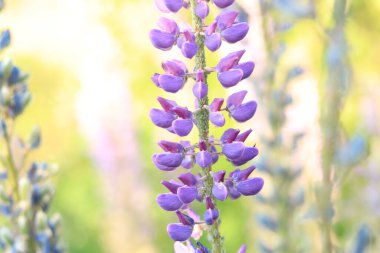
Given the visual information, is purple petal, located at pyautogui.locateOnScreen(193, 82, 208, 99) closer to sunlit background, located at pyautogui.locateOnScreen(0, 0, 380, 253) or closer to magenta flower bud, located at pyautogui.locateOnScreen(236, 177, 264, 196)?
magenta flower bud, located at pyautogui.locateOnScreen(236, 177, 264, 196)

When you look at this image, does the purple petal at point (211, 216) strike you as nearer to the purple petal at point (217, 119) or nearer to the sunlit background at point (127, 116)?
the purple petal at point (217, 119)

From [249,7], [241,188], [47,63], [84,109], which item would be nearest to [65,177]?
[84,109]

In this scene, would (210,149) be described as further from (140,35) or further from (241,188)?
(140,35)

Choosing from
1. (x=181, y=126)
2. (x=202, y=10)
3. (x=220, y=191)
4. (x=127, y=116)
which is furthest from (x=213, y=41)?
(x=127, y=116)

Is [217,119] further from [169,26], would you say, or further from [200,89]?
[169,26]

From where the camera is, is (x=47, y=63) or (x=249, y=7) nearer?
(x=249, y=7)
